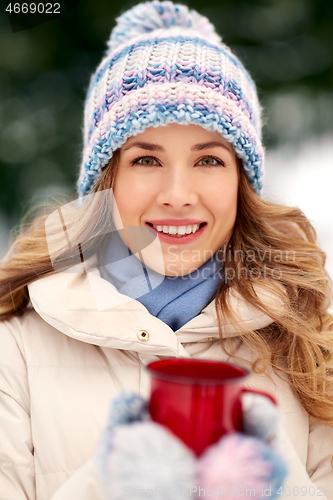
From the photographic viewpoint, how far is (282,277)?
1.41 metres

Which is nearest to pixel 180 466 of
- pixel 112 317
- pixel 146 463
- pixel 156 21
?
pixel 146 463

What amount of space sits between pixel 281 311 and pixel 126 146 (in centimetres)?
68

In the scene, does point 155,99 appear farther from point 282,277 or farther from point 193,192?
point 282,277

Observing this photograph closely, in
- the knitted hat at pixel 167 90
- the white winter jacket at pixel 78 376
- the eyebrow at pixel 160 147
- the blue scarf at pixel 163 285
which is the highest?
the knitted hat at pixel 167 90

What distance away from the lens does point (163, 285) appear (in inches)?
53.7

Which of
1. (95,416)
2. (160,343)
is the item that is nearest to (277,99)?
(160,343)

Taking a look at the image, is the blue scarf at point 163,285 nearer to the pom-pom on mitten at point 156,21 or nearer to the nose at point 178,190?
the nose at point 178,190

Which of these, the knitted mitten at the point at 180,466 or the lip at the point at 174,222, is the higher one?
the lip at the point at 174,222

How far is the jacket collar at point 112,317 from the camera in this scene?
1104 millimetres

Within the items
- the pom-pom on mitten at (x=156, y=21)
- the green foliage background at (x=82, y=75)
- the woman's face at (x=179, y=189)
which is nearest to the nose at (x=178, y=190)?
the woman's face at (x=179, y=189)

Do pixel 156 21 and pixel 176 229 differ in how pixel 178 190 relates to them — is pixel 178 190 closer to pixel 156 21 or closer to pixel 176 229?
pixel 176 229

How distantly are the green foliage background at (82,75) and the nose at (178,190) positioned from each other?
1135 millimetres

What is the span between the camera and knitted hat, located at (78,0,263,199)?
3.98 ft

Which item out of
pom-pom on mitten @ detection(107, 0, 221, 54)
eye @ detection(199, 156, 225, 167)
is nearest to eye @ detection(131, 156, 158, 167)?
eye @ detection(199, 156, 225, 167)
